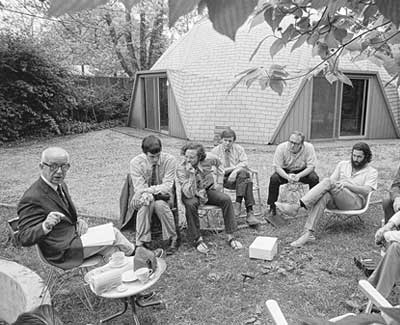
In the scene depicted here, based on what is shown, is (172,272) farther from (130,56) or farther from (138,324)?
(130,56)

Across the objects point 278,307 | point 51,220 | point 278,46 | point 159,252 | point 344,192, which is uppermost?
point 278,46

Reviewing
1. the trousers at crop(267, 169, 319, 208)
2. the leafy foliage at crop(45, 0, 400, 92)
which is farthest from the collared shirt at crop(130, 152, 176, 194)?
the leafy foliage at crop(45, 0, 400, 92)

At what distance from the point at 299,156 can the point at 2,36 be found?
11383mm

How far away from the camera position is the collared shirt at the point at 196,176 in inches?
175

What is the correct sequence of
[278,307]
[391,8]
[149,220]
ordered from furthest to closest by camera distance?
[149,220] < [278,307] < [391,8]

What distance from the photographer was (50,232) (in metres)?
3.00

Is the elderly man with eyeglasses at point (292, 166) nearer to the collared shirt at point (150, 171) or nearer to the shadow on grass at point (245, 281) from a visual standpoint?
the shadow on grass at point (245, 281)

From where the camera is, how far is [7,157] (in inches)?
402

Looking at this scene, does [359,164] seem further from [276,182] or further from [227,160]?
[227,160]

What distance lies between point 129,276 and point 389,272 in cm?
205

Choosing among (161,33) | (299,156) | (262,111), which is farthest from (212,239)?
(161,33)

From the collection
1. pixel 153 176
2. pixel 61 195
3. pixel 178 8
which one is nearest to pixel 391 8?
pixel 178 8

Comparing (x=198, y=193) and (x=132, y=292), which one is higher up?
(x=198, y=193)

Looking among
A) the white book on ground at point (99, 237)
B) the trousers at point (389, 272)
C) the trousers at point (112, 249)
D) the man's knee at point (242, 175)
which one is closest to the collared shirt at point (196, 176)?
the man's knee at point (242, 175)
